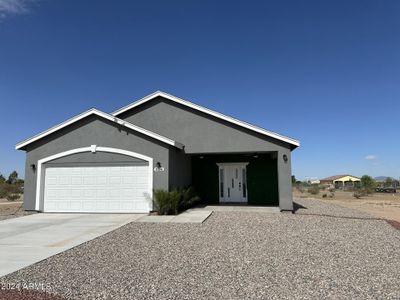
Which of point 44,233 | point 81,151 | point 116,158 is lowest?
point 44,233

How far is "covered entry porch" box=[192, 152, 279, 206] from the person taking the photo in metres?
19.1

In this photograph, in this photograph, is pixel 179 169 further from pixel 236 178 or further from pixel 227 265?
pixel 227 265

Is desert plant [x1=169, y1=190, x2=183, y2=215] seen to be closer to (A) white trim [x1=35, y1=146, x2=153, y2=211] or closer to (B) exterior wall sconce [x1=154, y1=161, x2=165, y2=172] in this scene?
(A) white trim [x1=35, y1=146, x2=153, y2=211]

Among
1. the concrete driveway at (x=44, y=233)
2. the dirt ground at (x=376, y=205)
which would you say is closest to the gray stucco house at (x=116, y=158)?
the concrete driveway at (x=44, y=233)

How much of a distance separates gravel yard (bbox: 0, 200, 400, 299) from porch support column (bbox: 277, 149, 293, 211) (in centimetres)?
444

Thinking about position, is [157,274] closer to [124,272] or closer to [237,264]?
[124,272]

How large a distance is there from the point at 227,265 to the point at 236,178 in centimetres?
1348

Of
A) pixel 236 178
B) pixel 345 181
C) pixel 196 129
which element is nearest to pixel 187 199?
pixel 196 129

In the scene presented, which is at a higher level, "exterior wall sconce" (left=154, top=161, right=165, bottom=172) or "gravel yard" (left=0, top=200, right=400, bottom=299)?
"exterior wall sconce" (left=154, top=161, right=165, bottom=172)

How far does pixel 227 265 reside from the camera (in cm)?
620

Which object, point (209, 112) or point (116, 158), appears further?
point (209, 112)

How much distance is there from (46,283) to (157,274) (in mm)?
1875

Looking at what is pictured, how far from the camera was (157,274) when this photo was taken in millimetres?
5652

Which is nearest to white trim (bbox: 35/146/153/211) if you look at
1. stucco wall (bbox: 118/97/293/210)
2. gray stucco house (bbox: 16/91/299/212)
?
gray stucco house (bbox: 16/91/299/212)
